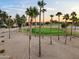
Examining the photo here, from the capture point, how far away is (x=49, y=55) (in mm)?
56875

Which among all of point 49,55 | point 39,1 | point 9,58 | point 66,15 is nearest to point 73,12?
point 66,15

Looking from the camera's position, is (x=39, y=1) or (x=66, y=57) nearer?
(x=66, y=57)

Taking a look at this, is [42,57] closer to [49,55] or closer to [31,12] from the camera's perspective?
[49,55]

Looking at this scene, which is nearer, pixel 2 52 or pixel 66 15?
pixel 2 52

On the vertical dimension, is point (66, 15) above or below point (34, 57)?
above

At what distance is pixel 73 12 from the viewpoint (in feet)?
385

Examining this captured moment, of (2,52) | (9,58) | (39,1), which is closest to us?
(9,58)

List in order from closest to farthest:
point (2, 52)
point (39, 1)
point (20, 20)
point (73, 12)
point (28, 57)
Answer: point (28, 57) → point (2, 52) → point (39, 1) → point (73, 12) → point (20, 20)

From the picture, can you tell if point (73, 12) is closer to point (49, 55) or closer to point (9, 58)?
point (49, 55)

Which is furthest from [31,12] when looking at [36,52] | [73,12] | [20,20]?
[20,20]

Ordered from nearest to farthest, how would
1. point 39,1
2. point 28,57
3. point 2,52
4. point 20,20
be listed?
1. point 28,57
2. point 2,52
3. point 39,1
4. point 20,20

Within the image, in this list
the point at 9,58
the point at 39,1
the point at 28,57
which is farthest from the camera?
the point at 39,1

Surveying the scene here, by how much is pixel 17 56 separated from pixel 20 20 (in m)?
130

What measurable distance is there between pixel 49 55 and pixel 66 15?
64.6m
